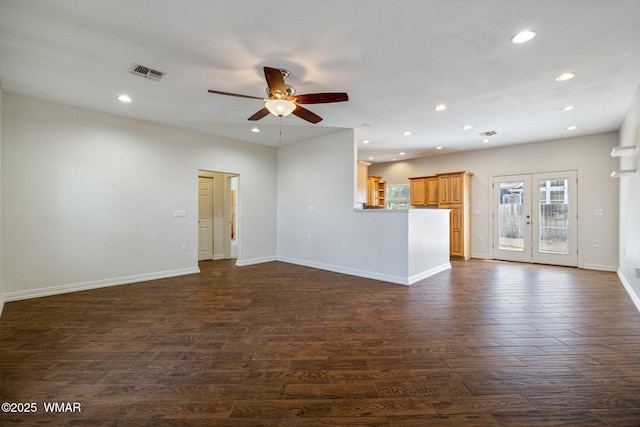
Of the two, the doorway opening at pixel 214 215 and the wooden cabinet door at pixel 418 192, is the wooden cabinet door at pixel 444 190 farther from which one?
the doorway opening at pixel 214 215

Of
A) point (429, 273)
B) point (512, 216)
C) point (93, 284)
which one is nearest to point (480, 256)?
point (512, 216)

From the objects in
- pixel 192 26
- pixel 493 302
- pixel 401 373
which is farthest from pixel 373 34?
pixel 493 302

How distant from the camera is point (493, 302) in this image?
11.8 ft

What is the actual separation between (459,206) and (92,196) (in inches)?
306

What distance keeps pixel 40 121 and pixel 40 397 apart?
3954 mm

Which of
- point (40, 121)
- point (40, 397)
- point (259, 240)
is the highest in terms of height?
point (40, 121)

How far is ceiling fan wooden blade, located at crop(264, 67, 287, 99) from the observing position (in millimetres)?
2511

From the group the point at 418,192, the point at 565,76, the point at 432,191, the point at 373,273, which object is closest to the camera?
the point at 565,76

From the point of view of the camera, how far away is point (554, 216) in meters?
6.09

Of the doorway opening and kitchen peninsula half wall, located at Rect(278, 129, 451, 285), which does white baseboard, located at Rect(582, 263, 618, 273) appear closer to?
kitchen peninsula half wall, located at Rect(278, 129, 451, 285)

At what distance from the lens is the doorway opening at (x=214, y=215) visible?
6.89 metres

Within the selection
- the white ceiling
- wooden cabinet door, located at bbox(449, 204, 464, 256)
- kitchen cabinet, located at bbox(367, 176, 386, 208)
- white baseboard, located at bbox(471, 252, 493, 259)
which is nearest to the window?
kitchen cabinet, located at bbox(367, 176, 386, 208)

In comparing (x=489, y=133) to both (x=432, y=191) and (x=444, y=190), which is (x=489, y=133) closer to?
(x=444, y=190)

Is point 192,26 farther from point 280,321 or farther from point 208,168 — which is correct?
point 208,168
